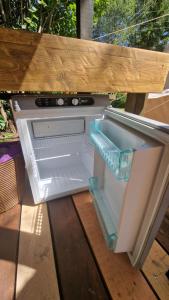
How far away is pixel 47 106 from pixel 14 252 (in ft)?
3.12

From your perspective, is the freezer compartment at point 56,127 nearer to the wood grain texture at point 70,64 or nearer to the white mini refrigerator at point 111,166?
the white mini refrigerator at point 111,166

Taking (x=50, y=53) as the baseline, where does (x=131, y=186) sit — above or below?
below

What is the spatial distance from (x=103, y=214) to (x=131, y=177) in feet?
1.67

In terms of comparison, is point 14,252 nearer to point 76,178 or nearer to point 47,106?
point 76,178

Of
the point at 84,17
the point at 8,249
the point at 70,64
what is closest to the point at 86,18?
the point at 84,17

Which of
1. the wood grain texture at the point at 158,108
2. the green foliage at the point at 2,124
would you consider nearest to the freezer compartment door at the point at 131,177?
the wood grain texture at the point at 158,108

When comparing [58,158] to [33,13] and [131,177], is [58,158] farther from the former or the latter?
[33,13]

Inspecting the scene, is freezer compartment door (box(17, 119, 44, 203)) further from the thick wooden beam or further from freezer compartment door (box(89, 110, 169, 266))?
the thick wooden beam

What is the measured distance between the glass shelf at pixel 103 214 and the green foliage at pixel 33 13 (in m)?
2.29

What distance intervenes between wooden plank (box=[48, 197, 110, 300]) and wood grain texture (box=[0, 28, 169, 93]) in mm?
912

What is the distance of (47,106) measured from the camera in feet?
3.35

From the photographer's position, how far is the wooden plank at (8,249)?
75 centimetres

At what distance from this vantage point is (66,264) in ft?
2.77

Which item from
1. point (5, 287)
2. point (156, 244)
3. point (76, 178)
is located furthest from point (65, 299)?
point (76, 178)
